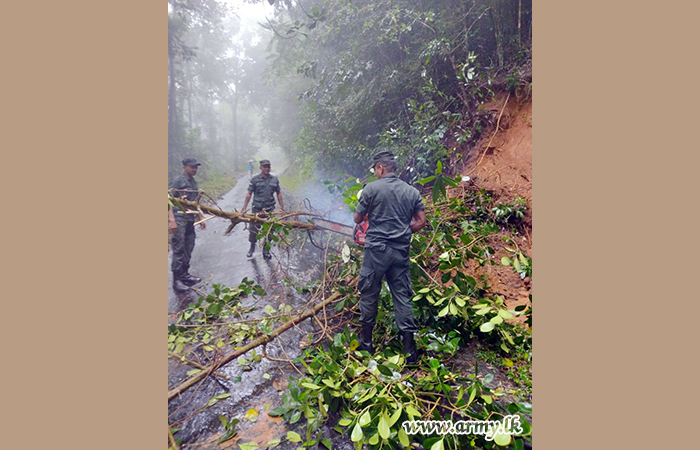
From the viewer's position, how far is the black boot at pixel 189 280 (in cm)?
490

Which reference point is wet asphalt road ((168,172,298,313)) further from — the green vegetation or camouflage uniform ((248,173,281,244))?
camouflage uniform ((248,173,281,244))

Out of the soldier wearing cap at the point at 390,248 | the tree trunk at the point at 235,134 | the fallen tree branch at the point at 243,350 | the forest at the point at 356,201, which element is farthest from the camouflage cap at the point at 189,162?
the tree trunk at the point at 235,134

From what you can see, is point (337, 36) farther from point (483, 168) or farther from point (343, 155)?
point (483, 168)

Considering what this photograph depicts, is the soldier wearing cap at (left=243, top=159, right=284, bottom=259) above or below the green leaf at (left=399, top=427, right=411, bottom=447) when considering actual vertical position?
above

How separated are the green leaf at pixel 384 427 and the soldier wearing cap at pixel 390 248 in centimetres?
92

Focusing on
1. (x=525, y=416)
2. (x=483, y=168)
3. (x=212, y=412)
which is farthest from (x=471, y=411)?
(x=483, y=168)

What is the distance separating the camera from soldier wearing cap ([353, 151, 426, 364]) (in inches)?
114

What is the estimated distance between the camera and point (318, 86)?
827 centimetres

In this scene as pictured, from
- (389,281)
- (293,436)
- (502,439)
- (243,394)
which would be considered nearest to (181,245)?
(243,394)

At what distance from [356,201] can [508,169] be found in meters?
2.53

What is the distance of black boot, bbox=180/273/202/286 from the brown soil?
4243 millimetres

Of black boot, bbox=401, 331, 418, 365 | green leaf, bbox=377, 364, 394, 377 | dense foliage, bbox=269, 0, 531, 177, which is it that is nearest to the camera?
green leaf, bbox=377, 364, 394, 377

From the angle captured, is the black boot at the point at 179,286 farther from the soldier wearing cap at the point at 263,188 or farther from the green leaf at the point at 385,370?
the green leaf at the point at 385,370

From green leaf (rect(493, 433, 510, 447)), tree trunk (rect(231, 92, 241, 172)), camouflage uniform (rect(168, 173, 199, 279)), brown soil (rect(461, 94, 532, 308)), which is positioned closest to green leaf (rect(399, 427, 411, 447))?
green leaf (rect(493, 433, 510, 447))
